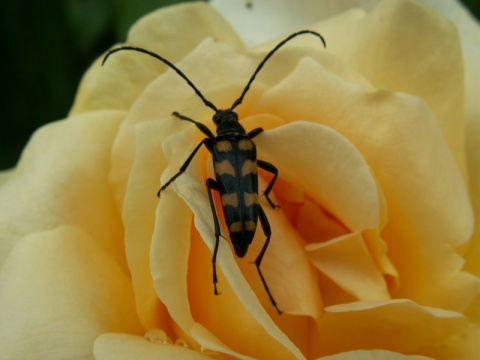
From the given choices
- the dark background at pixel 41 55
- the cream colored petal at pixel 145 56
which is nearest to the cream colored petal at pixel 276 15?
the cream colored petal at pixel 145 56

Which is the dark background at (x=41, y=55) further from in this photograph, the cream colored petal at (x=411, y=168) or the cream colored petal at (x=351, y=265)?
the cream colored petal at (x=351, y=265)

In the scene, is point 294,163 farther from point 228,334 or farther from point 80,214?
point 80,214

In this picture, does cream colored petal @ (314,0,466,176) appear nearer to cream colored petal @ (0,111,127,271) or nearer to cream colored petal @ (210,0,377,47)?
cream colored petal @ (210,0,377,47)

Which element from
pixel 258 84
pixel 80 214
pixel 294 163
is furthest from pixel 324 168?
pixel 80 214

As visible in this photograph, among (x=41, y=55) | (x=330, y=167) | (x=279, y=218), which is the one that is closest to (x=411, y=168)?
(x=330, y=167)

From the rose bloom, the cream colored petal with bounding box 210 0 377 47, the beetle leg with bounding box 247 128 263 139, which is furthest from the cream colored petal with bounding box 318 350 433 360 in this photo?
the cream colored petal with bounding box 210 0 377 47
